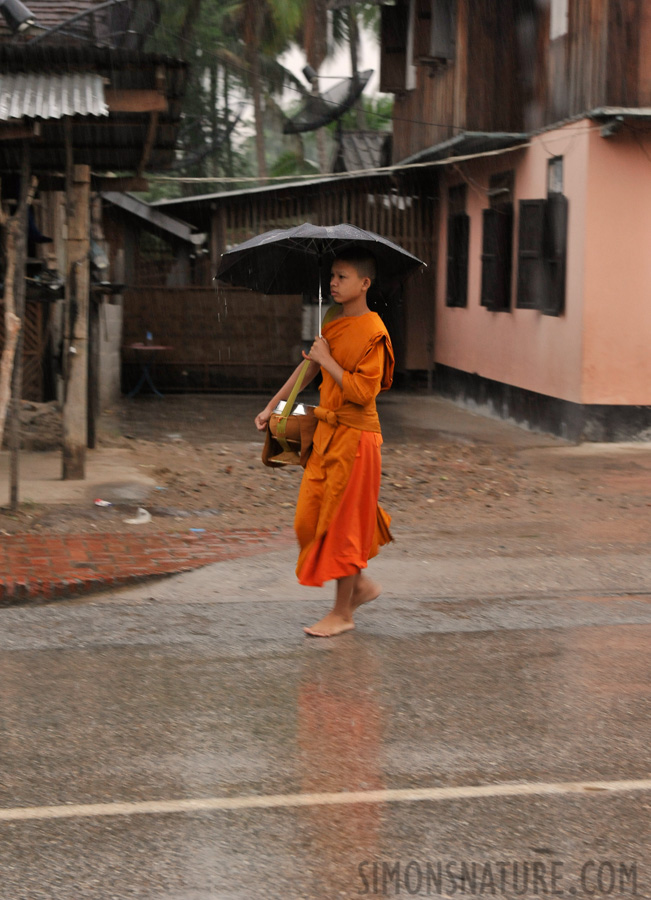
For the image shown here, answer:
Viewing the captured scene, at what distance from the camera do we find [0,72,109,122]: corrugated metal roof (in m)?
8.06

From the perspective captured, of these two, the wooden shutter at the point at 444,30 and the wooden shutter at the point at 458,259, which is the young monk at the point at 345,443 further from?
the wooden shutter at the point at 458,259

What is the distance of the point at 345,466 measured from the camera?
5.89 m

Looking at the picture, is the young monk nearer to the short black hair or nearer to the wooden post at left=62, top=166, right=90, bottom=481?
the short black hair

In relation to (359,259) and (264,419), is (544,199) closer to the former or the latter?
(359,259)

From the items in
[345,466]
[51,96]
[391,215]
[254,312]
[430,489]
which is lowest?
[430,489]

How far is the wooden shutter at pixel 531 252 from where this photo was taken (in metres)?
14.9

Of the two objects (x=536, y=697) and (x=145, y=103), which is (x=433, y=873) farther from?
(x=145, y=103)

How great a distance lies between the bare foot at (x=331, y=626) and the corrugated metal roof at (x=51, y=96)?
151 inches

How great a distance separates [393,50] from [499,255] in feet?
21.2

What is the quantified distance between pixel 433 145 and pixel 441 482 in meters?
8.85

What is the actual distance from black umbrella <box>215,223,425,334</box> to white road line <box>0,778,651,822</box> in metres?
2.84

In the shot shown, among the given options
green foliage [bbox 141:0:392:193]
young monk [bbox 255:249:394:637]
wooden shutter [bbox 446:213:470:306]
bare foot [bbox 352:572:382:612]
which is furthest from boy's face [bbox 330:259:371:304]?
green foliage [bbox 141:0:392:193]

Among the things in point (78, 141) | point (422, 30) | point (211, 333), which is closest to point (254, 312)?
point (211, 333)

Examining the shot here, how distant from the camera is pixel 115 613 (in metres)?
6.61
